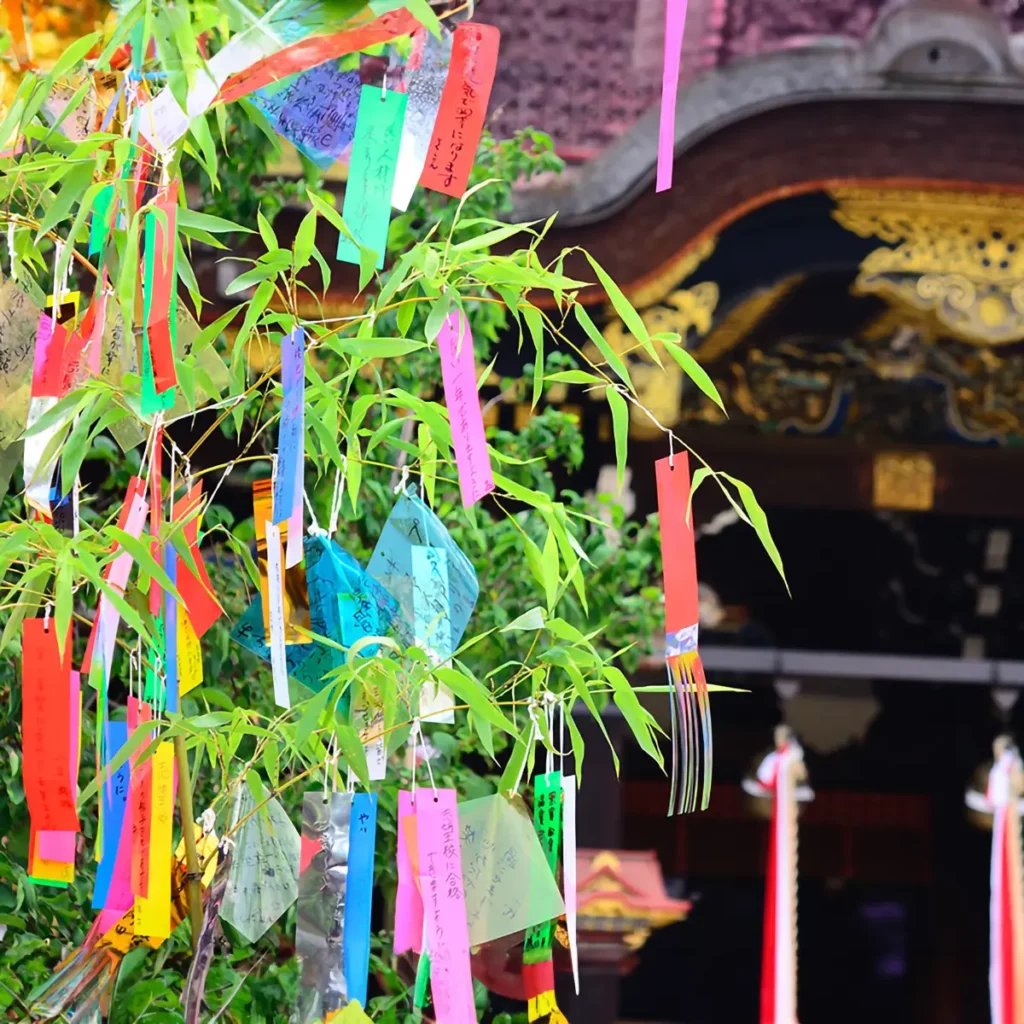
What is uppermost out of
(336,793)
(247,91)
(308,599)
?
(247,91)

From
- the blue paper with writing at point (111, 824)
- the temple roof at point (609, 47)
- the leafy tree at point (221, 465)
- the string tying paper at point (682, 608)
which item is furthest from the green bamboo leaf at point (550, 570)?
the temple roof at point (609, 47)

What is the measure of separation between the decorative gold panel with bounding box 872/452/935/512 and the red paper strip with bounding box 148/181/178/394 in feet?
11.8

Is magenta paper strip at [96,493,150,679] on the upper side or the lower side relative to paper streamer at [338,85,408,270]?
lower

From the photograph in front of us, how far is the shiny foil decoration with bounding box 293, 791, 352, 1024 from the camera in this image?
4.42 feet

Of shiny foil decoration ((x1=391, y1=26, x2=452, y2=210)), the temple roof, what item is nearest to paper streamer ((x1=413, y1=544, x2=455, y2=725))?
shiny foil decoration ((x1=391, y1=26, x2=452, y2=210))

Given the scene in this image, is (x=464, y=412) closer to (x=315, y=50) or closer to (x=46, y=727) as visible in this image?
(x=315, y=50)

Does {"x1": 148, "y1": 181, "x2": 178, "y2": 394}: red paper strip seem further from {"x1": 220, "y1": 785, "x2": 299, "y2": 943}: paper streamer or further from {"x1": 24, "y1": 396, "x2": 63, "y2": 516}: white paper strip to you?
{"x1": 220, "y1": 785, "x2": 299, "y2": 943}: paper streamer

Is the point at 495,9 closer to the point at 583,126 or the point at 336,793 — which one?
the point at 583,126

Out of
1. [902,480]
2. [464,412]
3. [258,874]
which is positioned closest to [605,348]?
[464,412]

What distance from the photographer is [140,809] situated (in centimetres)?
144

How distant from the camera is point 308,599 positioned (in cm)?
147

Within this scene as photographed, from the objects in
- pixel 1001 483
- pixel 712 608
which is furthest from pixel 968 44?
pixel 712 608

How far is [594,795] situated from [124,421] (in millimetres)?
3022

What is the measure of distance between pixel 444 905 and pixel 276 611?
291 mm
